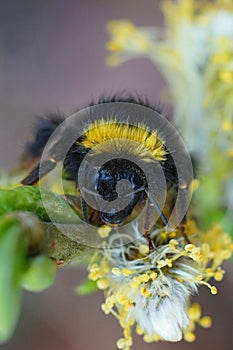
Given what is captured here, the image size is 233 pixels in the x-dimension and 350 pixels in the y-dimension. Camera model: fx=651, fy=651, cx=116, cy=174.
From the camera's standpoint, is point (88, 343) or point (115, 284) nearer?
point (115, 284)

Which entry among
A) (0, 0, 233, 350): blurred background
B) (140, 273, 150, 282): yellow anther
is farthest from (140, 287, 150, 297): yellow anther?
(0, 0, 233, 350): blurred background

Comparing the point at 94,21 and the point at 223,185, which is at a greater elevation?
the point at 94,21

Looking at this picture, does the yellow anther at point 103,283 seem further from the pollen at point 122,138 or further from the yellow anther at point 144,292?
the pollen at point 122,138

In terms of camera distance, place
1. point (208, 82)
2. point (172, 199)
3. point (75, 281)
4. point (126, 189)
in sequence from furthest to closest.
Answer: point (75, 281), point (208, 82), point (172, 199), point (126, 189)

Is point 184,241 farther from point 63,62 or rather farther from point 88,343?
point 63,62

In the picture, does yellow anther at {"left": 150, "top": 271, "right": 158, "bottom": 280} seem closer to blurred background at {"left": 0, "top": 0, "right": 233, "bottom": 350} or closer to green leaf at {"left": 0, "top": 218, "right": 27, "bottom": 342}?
green leaf at {"left": 0, "top": 218, "right": 27, "bottom": 342}

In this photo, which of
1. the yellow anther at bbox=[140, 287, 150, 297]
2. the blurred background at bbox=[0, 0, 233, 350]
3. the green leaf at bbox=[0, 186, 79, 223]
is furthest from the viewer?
the blurred background at bbox=[0, 0, 233, 350]

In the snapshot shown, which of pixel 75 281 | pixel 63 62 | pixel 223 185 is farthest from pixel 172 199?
pixel 63 62

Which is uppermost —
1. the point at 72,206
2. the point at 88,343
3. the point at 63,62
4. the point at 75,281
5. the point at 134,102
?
the point at 63,62

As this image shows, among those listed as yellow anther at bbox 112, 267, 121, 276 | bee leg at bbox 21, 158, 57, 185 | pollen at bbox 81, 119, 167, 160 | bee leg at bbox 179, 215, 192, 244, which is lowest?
yellow anther at bbox 112, 267, 121, 276
